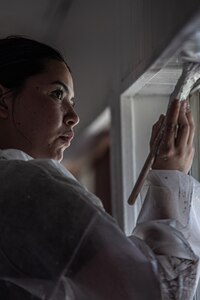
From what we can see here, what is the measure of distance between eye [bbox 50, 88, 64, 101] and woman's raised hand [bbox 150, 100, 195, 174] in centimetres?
20

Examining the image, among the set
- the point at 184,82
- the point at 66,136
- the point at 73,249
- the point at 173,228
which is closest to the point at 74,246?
the point at 73,249

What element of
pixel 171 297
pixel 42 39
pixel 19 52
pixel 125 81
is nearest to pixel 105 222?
pixel 171 297

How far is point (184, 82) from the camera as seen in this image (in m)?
1.04

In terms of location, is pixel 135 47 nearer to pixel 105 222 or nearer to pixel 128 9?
pixel 128 9

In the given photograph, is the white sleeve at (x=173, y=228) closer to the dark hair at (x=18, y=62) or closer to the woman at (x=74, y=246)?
the woman at (x=74, y=246)

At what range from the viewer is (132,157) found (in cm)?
150

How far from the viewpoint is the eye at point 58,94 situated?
101cm

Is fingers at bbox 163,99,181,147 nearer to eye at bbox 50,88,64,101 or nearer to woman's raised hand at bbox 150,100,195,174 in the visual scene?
woman's raised hand at bbox 150,100,195,174

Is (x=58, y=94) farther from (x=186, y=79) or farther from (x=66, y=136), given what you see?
(x=186, y=79)

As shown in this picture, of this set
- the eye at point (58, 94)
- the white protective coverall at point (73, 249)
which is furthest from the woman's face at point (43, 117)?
the white protective coverall at point (73, 249)

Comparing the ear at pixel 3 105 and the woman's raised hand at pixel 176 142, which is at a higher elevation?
the ear at pixel 3 105

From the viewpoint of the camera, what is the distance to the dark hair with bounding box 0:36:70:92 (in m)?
0.99

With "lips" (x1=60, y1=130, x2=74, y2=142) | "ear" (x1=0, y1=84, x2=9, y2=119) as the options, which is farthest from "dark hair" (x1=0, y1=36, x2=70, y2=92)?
"lips" (x1=60, y1=130, x2=74, y2=142)

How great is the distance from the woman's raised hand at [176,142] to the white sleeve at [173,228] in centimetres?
2
